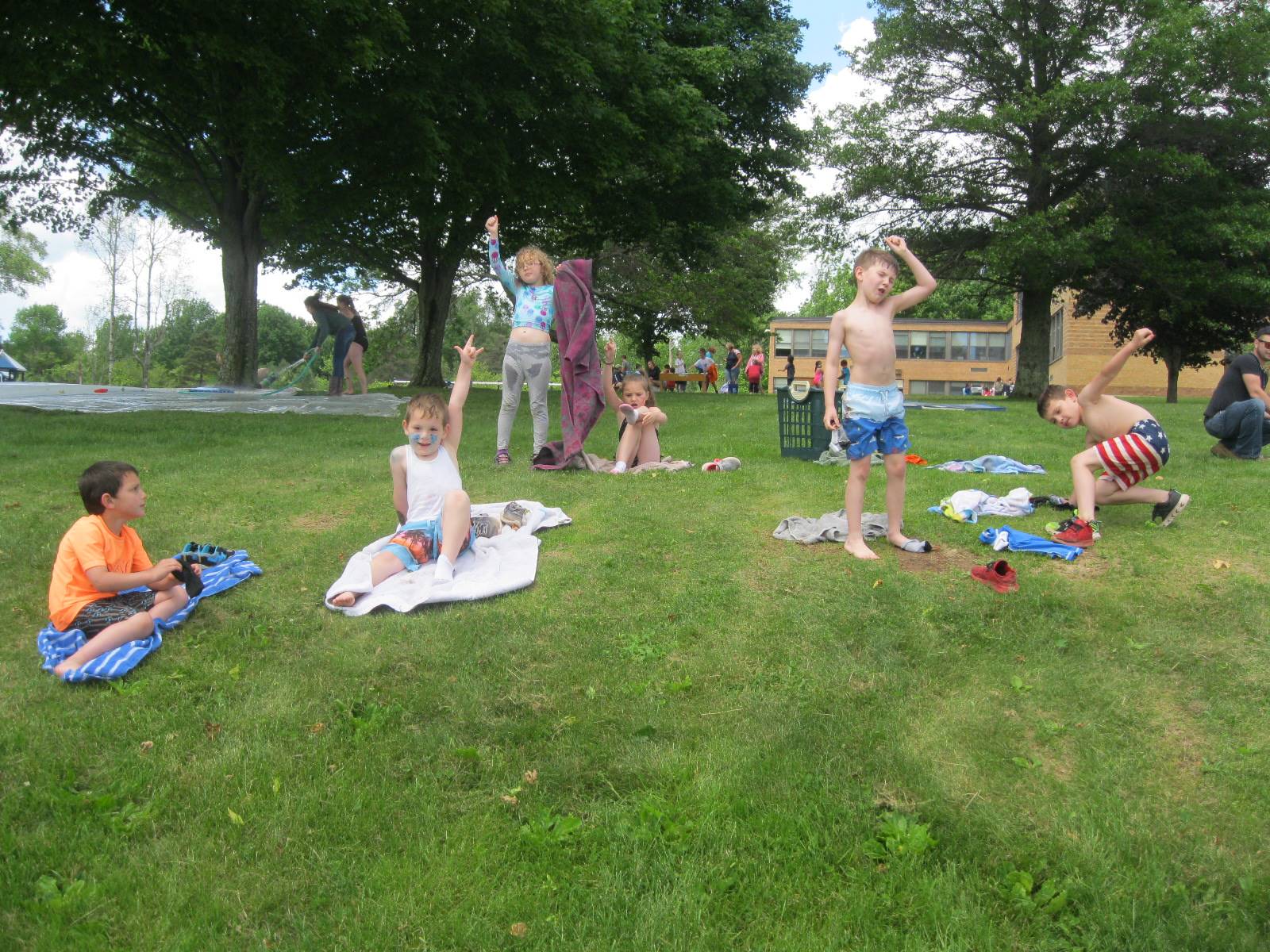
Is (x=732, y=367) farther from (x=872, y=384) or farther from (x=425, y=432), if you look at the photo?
(x=425, y=432)

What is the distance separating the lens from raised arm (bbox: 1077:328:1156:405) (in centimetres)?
573

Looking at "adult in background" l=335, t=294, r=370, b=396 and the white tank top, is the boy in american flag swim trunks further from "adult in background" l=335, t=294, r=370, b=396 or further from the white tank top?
"adult in background" l=335, t=294, r=370, b=396

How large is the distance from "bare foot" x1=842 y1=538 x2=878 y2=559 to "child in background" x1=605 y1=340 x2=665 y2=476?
10.9ft

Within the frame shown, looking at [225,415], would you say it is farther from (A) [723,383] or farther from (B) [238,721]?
(A) [723,383]

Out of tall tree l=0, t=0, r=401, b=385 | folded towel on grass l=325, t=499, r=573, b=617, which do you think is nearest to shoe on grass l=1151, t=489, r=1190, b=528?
folded towel on grass l=325, t=499, r=573, b=617

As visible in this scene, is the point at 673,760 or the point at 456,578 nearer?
the point at 673,760

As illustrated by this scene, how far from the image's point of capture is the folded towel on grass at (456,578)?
5004 mm

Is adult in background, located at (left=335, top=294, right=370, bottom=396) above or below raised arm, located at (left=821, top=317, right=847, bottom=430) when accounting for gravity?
above

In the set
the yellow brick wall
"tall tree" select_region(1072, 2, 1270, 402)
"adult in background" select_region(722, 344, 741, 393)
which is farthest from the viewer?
the yellow brick wall

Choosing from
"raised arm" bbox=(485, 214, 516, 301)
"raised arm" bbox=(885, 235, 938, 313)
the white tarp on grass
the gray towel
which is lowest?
the gray towel

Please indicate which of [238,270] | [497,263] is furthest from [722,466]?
[238,270]

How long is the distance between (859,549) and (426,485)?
2.78m

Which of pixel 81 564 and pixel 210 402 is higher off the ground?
pixel 210 402

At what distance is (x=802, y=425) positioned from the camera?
10.0 metres
